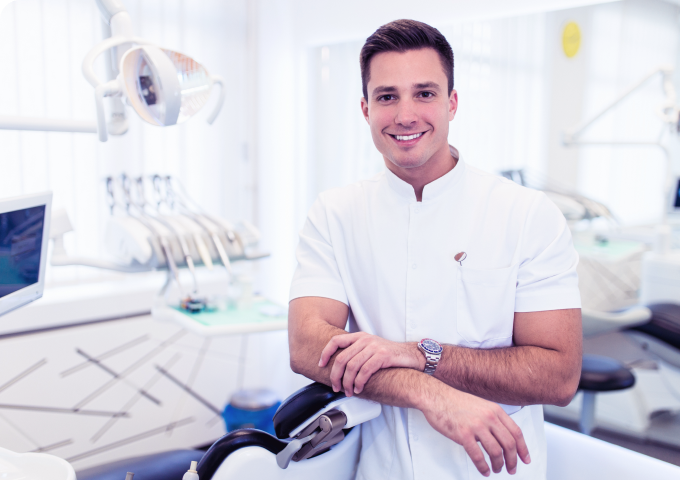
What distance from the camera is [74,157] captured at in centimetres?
239

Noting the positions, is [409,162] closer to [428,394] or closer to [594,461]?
[428,394]

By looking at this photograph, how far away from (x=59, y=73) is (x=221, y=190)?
91 cm

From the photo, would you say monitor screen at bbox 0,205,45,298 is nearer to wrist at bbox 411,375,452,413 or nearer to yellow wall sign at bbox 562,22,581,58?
wrist at bbox 411,375,452,413

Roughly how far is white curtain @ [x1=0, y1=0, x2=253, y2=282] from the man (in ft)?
4.78

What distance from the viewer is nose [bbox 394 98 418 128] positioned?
50.0 inches

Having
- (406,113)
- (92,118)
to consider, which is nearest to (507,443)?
(406,113)

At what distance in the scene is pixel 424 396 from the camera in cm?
109

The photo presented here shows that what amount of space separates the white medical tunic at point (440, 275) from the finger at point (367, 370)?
0.62 ft

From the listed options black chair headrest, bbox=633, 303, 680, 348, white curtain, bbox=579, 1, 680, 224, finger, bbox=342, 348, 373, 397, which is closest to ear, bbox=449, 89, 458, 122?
finger, bbox=342, 348, 373, 397

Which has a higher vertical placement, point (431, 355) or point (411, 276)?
point (411, 276)

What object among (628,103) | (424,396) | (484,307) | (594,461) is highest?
(628,103)

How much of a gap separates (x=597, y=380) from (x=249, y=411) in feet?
5.01

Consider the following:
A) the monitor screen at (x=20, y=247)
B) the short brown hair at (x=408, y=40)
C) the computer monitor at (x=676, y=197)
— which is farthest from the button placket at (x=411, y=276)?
the computer monitor at (x=676, y=197)

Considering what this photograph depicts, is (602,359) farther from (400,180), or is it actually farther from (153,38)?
(153,38)
